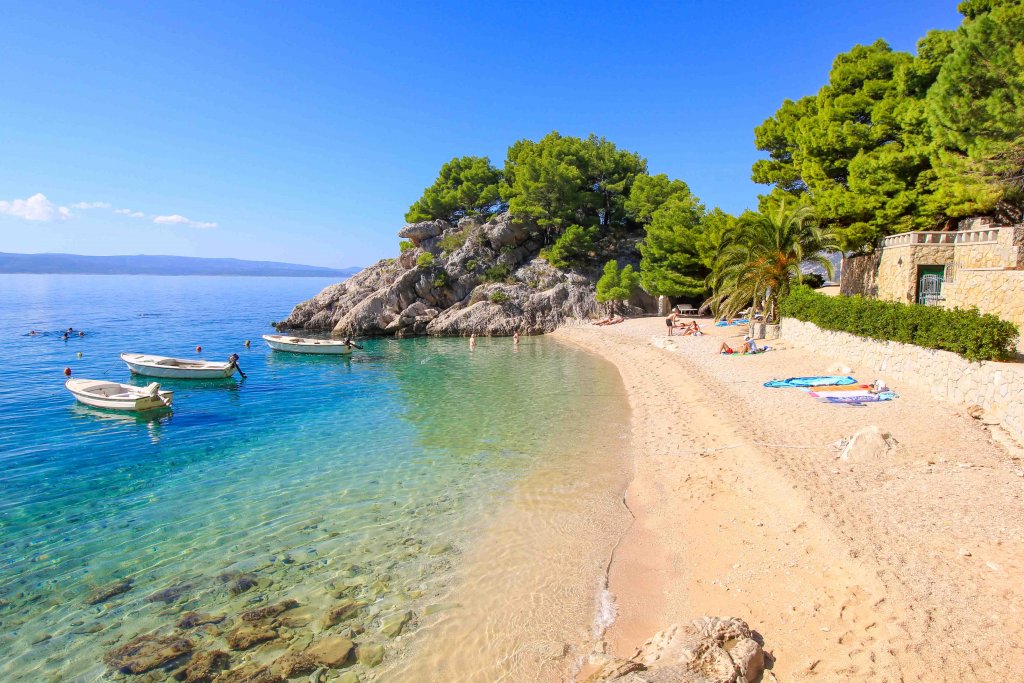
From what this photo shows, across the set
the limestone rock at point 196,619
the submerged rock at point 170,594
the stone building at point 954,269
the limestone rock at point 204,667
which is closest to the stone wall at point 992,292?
the stone building at point 954,269

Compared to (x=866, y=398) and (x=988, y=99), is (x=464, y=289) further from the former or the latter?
(x=988, y=99)

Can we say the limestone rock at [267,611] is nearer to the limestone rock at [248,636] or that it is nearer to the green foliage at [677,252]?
the limestone rock at [248,636]

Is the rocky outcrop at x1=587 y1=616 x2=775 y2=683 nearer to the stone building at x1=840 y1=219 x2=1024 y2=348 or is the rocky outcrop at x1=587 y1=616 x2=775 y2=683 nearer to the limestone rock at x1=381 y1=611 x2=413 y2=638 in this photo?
the limestone rock at x1=381 y1=611 x2=413 y2=638

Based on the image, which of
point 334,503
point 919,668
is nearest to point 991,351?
point 919,668

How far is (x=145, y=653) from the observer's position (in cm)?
701

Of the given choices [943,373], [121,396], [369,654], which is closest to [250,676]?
[369,654]

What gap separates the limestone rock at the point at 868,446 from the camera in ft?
35.5

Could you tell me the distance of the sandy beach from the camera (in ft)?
19.3

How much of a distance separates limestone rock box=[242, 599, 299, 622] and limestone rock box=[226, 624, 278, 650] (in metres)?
0.16

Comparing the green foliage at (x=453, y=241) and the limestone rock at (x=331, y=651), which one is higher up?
the green foliage at (x=453, y=241)

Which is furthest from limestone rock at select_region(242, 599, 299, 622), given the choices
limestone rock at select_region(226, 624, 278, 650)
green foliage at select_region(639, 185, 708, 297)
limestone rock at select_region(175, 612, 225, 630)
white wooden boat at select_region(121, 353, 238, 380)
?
green foliage at select_region(639, 185, 708, 297)

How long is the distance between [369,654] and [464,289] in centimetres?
4290

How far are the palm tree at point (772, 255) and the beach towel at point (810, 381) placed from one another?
9643 millimetres

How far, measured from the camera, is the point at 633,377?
24.5 m
